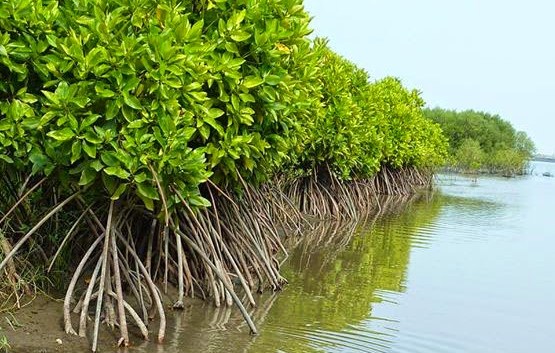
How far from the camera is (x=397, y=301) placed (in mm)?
7191

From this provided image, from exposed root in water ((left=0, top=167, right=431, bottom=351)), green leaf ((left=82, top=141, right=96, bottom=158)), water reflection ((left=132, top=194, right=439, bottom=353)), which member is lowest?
water reflection ((left=132, top=194, right=439, bottom=353))

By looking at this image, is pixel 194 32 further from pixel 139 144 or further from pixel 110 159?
pixel 110 159

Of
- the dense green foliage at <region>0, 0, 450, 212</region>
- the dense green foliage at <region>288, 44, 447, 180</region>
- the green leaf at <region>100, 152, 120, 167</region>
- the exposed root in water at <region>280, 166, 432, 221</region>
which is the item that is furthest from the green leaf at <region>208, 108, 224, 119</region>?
the exposed root in water at <region>280, 166, 432, 221</region>

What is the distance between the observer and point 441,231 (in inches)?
547

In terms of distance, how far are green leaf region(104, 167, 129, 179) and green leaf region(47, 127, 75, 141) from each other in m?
0.31

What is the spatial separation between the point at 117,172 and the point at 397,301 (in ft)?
12.2

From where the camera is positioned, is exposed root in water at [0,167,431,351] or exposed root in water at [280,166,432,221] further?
exposed root in water at [280,166,432,221]

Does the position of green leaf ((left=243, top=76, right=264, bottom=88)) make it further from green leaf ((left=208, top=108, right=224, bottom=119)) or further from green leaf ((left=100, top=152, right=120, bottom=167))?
green leaf ((left=100, top=152, right=120, bottom=167))

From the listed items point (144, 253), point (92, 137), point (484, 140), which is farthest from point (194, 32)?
point (484, 140)

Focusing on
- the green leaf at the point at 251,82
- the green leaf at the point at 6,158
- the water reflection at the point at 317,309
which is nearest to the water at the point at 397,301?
the water reflection at the point at 317,309

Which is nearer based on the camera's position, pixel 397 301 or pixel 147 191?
pixel 147 191

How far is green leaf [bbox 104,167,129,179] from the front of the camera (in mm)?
4516

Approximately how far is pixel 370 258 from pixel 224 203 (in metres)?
3.96

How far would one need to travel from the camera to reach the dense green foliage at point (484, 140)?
55.8 metres
